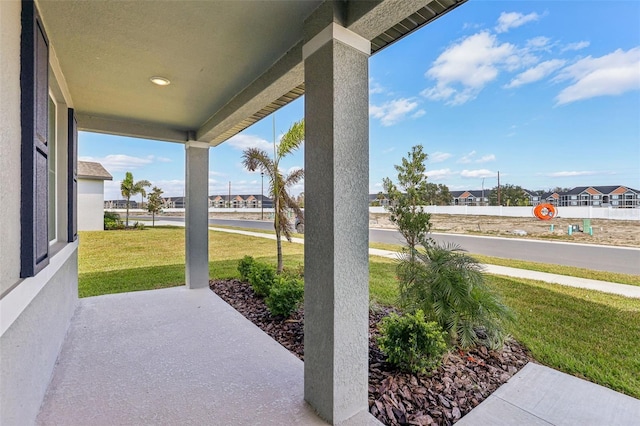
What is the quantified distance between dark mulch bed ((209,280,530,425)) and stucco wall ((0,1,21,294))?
8.37 ft

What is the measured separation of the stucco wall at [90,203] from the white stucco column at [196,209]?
1356 cm

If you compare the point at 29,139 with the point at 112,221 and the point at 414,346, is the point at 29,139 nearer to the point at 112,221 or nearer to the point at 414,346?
the point at 414,346

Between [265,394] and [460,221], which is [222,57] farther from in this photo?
[460,221]

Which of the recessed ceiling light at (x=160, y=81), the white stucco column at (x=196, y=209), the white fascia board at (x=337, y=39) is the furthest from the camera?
the white stucco column at (x=196, y=209)

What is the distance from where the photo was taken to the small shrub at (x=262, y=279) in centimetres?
508

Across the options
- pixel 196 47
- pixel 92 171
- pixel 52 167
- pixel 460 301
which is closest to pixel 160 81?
pixel 196 47

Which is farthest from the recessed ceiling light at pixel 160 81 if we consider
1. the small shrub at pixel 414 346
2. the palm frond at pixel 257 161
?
the small shrub at pixel 414 346

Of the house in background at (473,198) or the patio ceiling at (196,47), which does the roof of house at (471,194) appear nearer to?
the house in background at (473,198)

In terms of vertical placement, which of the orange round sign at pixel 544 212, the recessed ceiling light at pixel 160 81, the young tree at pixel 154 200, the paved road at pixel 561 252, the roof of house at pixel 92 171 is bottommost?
the paved road at pixel 561 252

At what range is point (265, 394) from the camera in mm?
2480

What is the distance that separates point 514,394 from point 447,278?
1147 mm

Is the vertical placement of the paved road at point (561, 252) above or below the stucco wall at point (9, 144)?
below

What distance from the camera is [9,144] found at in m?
1.56

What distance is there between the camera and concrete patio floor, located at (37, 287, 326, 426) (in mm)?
2229
